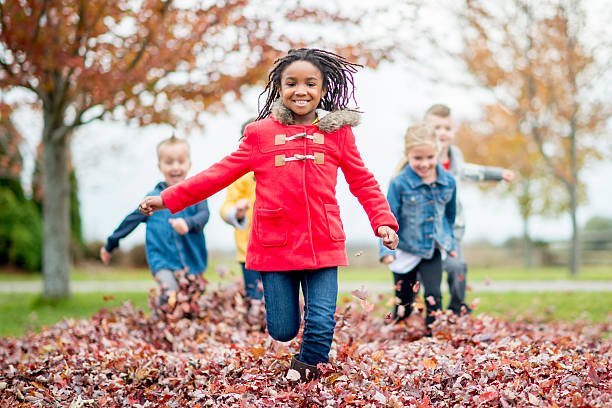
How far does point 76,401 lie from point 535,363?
2.64 metres

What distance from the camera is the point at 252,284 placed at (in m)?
5.38

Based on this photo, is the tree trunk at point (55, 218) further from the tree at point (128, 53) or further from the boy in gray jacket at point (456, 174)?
the boy in gray jacket at point (456, 174)

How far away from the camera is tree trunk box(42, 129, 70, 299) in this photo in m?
9.05

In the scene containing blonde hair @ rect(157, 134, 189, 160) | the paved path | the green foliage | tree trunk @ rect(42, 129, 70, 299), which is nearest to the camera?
blonde hair @ rect(157, 134, 189, 160)

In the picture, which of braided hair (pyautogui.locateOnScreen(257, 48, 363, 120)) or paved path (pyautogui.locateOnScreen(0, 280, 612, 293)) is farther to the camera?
paved path (pyautogui.locateOnScreen(0, 280, 612, 293))

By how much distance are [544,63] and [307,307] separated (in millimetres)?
12488

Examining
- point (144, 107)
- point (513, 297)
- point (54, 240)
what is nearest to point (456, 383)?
point (513, 297)

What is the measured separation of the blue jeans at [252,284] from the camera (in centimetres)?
533

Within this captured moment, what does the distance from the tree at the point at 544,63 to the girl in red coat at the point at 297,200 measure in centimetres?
1049

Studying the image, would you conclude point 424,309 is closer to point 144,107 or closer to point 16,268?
point 144,107

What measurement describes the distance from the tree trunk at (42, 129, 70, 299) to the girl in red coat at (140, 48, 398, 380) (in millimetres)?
6487

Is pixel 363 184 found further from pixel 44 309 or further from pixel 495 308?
pixel 44 309

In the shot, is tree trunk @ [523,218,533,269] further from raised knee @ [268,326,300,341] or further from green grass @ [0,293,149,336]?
raised knee @ [268,326,300,341]

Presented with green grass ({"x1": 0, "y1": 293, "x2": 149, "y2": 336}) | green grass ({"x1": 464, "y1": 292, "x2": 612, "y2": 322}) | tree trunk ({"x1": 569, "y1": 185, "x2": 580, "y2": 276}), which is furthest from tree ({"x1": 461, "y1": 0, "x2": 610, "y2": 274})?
green grass ({"x1": 0, "y1": 293, "x2": 149, "y2": 336})
